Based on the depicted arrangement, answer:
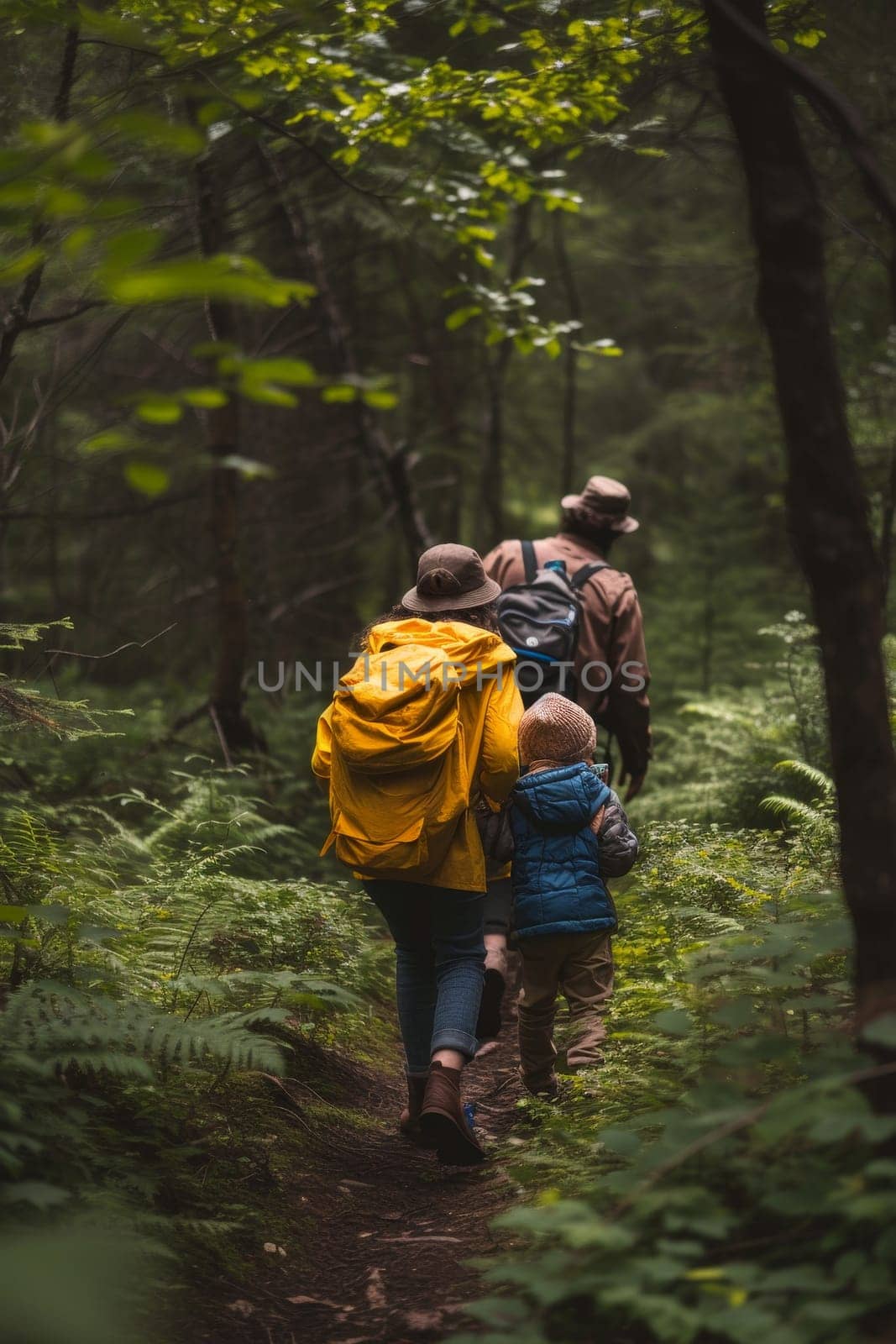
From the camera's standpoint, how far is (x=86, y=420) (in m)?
11.1

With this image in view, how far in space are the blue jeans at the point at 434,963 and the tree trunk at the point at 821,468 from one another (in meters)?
1.96

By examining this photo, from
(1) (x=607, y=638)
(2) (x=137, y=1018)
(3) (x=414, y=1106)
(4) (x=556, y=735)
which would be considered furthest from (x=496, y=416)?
(2) (x=137, y=1018)

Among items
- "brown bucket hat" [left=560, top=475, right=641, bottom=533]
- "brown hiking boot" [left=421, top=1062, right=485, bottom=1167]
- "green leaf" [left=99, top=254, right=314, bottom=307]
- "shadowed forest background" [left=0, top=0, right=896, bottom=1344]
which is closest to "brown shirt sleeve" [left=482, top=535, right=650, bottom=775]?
"brown bucket hat" [left=560, top=475, right=641, bottom=533]

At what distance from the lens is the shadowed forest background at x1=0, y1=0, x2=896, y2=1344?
238 centimetres

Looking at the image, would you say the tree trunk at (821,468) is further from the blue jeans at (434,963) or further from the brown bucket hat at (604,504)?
the brown bucket hat at (604,504)

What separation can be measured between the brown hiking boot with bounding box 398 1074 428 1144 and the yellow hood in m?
1.37

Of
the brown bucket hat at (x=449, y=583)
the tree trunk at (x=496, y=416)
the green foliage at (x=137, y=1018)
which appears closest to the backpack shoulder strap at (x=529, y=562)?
the brown bucket hat at (x=449, y=583)

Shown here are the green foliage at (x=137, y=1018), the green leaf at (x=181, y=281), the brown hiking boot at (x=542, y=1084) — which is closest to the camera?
the green leaf at (x=181, y=281)

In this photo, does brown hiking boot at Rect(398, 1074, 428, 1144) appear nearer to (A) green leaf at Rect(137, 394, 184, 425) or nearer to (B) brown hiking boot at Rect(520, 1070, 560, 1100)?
(B) brown hiking boot at Rect(520, 1070, 560, 1100)

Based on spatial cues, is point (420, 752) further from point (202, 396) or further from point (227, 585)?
point (227, 585)

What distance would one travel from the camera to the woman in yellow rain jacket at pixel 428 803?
4.07 m

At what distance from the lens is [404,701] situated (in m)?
4.08

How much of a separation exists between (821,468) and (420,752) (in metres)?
1.93

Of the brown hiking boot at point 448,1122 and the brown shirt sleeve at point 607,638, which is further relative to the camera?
the brown shirt sleeve at point 607,638
